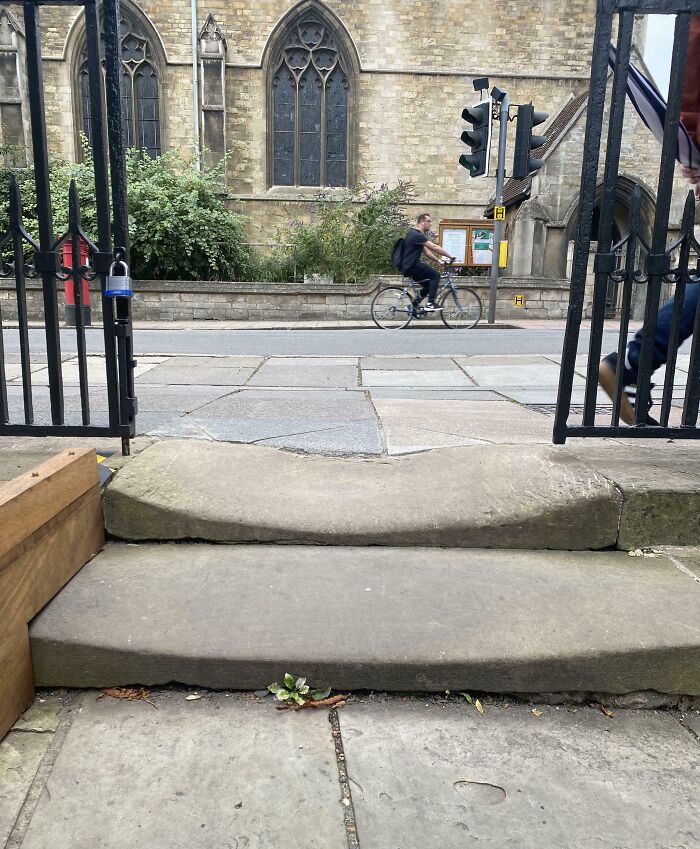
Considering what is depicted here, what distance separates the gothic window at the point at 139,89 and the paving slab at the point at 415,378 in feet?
56.4

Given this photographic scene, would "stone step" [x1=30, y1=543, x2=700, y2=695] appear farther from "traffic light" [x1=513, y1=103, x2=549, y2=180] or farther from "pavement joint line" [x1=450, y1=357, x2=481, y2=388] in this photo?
"traffic light" [x1=513, y1=103, x2=549, y2=180]

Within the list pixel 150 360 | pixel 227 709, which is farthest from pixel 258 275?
pixel 227 709

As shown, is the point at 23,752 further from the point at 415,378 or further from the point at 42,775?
the point at 415,378

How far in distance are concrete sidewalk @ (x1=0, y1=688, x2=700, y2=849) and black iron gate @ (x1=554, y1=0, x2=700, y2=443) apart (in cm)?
124

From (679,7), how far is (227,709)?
271 centimetres

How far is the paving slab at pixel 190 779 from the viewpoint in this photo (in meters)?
1.28

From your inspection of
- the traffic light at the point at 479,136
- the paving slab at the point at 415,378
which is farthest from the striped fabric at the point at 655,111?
the traffic light at the point at 479,136

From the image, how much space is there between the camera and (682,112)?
99.1 inches

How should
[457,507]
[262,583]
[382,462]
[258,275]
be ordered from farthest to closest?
[258,275], [382,462], [457,507], [262,583]

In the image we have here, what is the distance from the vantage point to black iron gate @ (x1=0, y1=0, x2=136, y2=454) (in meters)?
2.31

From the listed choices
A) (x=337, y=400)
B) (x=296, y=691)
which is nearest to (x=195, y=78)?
(x=337, y=400)

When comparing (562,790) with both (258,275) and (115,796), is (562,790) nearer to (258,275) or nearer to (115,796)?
(115,796)

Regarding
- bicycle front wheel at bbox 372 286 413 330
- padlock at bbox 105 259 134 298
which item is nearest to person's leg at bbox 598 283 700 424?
padlock at bbox 105 259 134 298

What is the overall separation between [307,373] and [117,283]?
3449 millimetres
